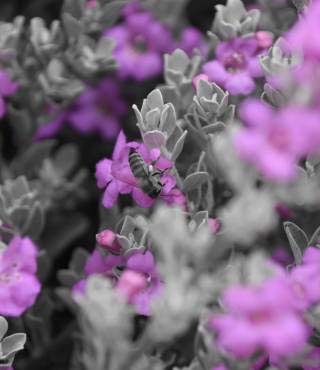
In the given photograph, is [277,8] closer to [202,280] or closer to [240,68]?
[240,68]

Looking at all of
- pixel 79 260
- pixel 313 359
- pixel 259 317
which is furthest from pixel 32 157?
pixel 259 317

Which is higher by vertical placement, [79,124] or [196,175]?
[196,175]

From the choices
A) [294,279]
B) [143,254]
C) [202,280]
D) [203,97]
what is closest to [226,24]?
Result: [203,97]

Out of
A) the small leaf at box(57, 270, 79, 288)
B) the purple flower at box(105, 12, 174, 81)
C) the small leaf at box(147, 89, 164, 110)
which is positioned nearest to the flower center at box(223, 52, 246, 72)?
the small leaf at box(147, 89, 164, 110)

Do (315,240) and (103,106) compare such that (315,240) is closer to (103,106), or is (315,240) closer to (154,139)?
(154,139)

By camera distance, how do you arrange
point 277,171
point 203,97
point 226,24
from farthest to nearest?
1. point 226,24
2. point 203,97
3. point 277,171

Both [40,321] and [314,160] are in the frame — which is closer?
[314,160]

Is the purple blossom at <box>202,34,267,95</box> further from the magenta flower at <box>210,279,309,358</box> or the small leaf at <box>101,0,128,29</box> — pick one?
the magenta flower at <box>210,279,309,358</box>
